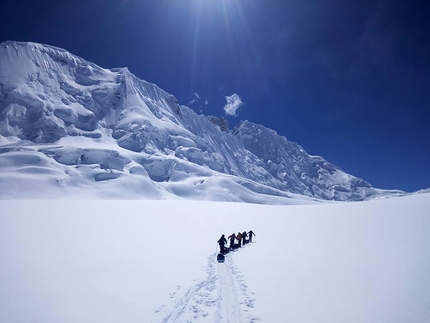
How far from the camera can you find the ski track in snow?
7.73 m

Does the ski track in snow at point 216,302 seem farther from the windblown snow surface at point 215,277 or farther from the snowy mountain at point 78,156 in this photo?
the snowy mountain at point 78,156

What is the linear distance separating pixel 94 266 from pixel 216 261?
22.9 ft

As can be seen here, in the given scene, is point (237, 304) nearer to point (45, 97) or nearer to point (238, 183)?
point (238, 183)

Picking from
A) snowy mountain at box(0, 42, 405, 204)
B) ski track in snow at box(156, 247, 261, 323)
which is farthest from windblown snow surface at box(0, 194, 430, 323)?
snowy mountain at box(0, 42, 405, 204)

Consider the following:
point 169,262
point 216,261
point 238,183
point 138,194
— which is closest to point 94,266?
point 169,262

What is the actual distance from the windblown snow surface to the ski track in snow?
4cm

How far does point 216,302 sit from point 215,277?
262 centimetres

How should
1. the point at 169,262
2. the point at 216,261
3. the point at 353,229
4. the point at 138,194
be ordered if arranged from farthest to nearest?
the point at 138,194 < the point at 353,229 < the point at 216,261 < the point at 169,262

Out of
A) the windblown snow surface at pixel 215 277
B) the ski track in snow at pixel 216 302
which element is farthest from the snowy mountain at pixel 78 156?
the ski track in snow at pixel 216 302

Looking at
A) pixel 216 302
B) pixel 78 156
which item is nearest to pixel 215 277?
pixel 216 302

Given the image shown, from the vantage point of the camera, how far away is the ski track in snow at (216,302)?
7.73 metres

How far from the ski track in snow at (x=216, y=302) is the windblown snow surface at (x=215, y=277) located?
1.6 inches

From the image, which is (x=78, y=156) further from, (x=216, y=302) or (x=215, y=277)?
(x=216, y=302)

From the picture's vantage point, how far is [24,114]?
540ft
